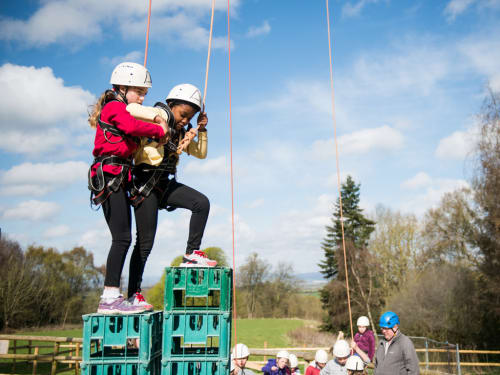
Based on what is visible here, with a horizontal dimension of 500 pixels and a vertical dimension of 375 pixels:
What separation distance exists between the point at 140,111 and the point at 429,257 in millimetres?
27392

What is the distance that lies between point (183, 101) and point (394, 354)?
4.10 meters

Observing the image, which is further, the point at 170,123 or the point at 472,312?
the point at 472,312

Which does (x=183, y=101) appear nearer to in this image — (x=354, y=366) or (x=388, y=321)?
(x=388, y=321)

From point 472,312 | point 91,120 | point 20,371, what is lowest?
point 20,371

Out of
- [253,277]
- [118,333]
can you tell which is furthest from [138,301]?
[253,277]

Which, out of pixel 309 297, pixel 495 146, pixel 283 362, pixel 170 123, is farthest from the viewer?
pixel 309 297

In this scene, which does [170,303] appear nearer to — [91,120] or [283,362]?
[91,120]

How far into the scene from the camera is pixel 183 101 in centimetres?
380

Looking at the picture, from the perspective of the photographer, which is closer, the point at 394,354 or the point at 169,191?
the point at 169,191

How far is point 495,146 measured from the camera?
1903cm

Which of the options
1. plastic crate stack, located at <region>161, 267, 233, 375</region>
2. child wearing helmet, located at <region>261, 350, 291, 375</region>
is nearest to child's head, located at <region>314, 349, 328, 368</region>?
child wearing helmet, located at <region>261, 350, 291, 375</region>

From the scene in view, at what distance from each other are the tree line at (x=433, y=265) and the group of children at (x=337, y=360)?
14.2m

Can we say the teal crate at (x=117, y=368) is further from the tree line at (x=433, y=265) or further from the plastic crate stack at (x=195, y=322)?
the tree line at (x=433, y=265)

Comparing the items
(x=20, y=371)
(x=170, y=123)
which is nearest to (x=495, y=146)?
(x=170, y=123)
